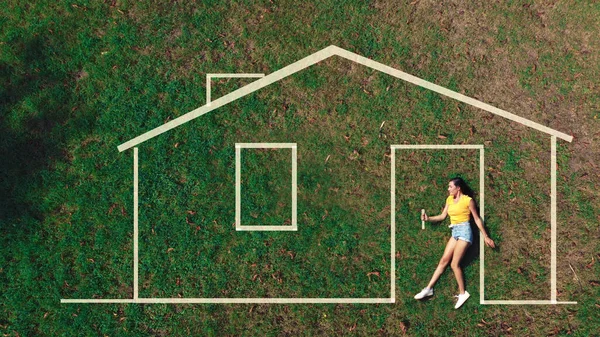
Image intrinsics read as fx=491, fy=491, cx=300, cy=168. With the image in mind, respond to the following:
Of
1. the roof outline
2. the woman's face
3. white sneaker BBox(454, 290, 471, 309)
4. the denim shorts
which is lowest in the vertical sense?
white sneaker BBox(454, 290, 471, 309)

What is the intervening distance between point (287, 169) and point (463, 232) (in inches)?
123

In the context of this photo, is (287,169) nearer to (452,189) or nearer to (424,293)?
(452,189)

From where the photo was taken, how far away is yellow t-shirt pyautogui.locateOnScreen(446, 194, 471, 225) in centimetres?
813

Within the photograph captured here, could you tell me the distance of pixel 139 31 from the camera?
336 inches

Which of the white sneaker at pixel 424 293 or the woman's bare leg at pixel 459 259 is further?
the white sneaker at pixel 424 293

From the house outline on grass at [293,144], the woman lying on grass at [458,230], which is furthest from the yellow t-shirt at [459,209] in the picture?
the house outline on grass at [293,144]

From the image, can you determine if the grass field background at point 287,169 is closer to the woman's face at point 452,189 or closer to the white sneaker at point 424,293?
the white sneaker at point 424,293

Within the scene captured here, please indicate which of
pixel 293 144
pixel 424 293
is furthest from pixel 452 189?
pixel 293 144

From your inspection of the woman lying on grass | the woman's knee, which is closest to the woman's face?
the woman lying on grass

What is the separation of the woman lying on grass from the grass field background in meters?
0.18

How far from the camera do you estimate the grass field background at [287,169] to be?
8344mm

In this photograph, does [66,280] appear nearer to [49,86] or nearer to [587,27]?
[49,86]

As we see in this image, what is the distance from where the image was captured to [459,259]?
824 centimetres

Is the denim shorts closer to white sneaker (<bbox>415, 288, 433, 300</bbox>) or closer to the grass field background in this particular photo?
the grass field background
